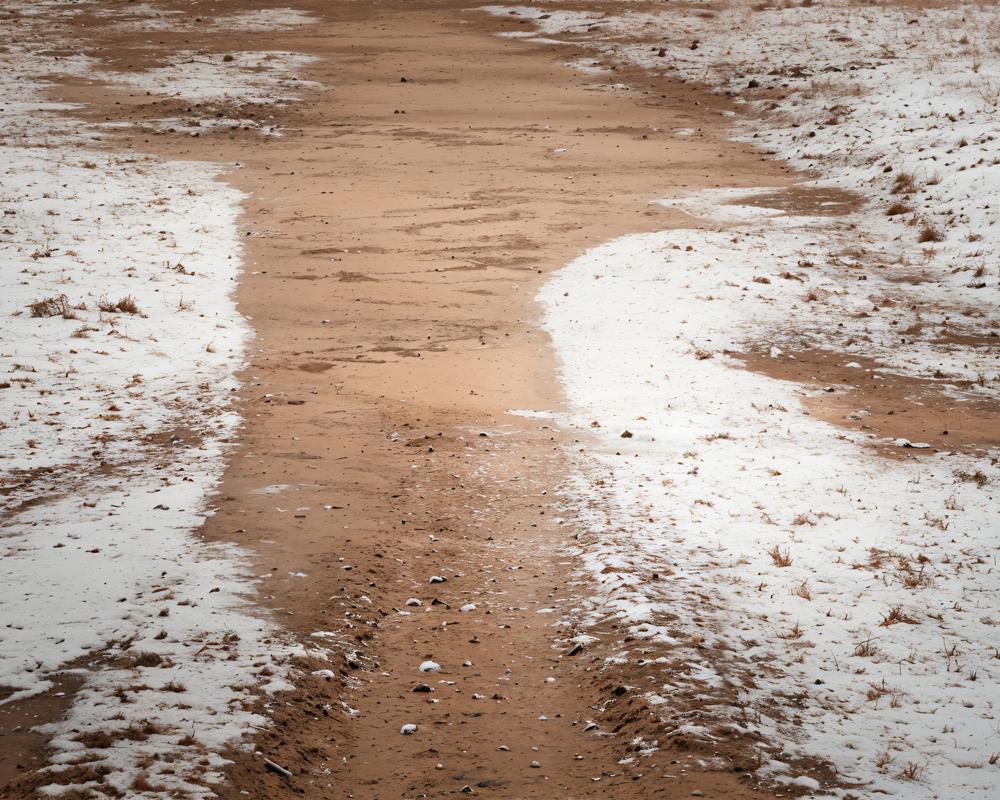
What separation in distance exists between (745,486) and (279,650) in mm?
4418

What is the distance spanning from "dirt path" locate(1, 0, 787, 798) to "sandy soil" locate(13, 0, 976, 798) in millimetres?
25

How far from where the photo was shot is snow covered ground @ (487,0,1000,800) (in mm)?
5484

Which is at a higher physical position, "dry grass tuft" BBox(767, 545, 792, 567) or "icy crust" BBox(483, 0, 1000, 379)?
"icy crust" BBox(483, 0, 1000, 379)

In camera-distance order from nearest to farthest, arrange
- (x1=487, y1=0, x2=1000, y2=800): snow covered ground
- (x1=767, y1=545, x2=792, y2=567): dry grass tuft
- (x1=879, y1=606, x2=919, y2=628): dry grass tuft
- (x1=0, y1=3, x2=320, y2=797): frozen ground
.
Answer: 1. (x1=0, y1=3, x2=320, y2=797): frozen ground
2. (x1=487, y1=0, x2=1000, y2=800): snow covered ground
3. (x1=879, y1=606, x2=919, y2=628): dry grass tuft
4. (x1=767, y1=545, x2=792, y2=567): dry grass tuft

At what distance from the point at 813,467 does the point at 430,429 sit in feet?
Result: 12.1

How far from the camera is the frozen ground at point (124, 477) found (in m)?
5.18

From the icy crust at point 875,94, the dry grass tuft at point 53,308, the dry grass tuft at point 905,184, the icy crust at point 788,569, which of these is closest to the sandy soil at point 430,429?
the icy crust at point 788,569

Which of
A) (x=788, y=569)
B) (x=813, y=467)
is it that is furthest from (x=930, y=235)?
(x=788, y=569)

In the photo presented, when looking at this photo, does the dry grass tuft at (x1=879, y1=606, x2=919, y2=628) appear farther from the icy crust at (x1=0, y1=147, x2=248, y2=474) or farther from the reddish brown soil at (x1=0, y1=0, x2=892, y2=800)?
the icy crust at (x1=0, y1=147, x2=248, y2=474)

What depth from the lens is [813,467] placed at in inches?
343

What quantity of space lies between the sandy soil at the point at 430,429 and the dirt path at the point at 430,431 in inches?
1.0

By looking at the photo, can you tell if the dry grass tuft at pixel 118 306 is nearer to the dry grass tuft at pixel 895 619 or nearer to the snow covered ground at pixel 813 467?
the snow covered ground at pixel 813 467

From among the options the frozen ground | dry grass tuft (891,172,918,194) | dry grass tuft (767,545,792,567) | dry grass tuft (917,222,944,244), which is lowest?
dry grass tuft (767,545,792,567)

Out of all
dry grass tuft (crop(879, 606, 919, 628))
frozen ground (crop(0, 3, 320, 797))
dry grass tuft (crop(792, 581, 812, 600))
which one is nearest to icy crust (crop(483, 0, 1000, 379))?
dry grass tuft (crop(792, 581, 812, 600))
